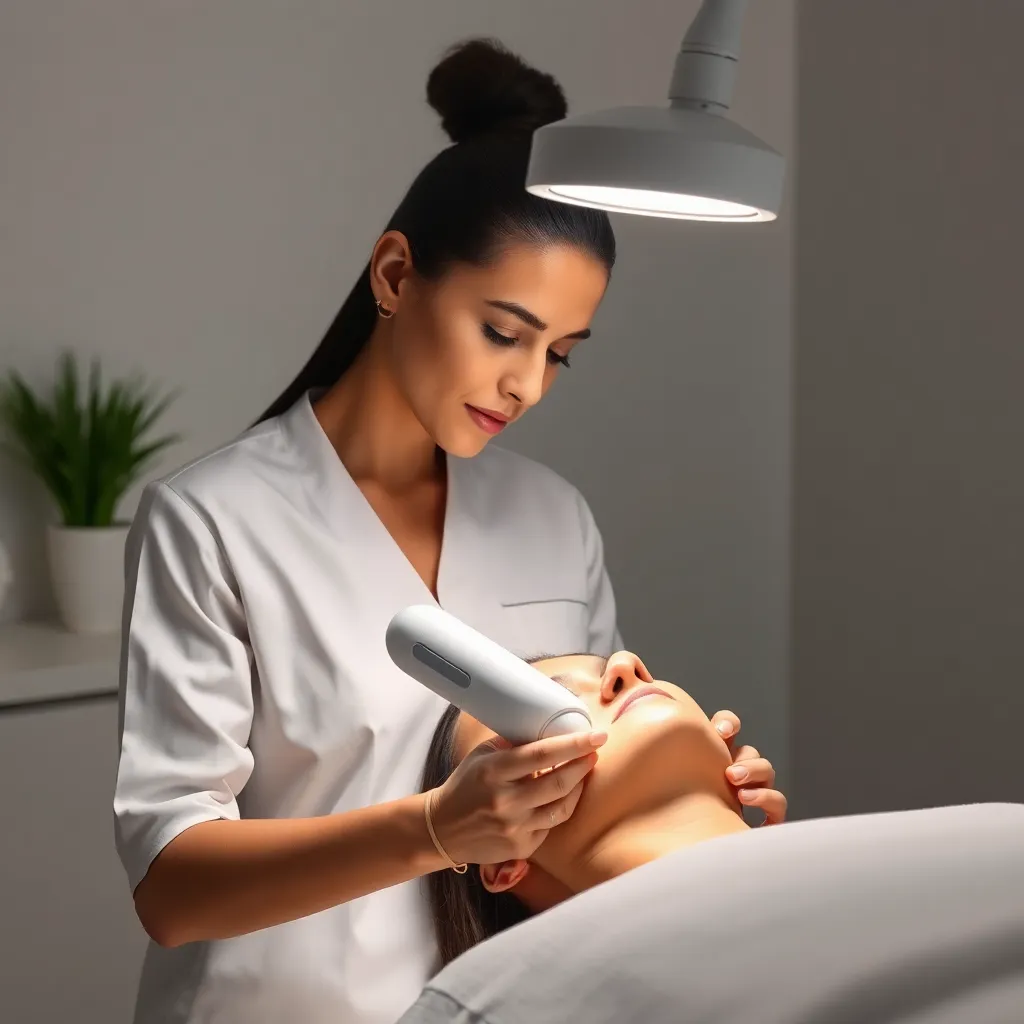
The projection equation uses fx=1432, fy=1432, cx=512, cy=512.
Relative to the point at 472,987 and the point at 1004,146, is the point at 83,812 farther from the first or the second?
the point at 1004,146

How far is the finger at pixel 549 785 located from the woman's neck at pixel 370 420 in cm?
54

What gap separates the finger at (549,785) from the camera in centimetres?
114

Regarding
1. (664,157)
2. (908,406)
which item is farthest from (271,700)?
(908,406)

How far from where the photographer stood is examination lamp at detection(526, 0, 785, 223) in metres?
1.06

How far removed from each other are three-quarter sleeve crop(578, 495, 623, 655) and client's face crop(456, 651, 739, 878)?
1.10ft

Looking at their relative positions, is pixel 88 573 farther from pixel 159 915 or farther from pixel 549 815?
pixel 549 815

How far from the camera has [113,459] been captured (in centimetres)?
233

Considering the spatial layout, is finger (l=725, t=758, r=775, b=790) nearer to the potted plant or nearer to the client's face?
the client's face

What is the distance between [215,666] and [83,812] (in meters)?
0.96

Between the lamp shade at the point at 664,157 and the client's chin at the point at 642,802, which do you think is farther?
the client's chin at the point at 642,802

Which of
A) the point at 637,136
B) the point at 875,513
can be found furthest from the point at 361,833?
the point at 875,513

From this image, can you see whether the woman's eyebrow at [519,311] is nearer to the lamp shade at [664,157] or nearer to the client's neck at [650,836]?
the lamp shade at [664,157]

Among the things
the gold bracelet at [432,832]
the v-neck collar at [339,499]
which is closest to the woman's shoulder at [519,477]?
the v-neck collar at [339,499]

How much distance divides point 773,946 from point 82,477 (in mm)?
1822
